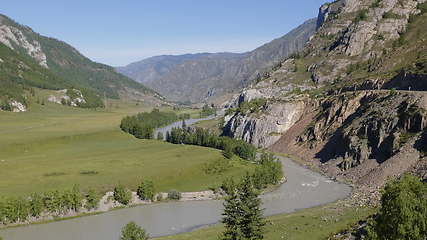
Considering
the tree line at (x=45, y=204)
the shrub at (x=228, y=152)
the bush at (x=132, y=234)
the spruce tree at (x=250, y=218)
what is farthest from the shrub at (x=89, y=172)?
the spruce tree at (x=250, y=218)

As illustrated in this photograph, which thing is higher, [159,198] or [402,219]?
[402,219]

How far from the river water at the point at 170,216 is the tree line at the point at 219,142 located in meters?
27.7

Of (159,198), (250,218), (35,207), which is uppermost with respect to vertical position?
(250,218)

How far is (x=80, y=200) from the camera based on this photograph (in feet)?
329

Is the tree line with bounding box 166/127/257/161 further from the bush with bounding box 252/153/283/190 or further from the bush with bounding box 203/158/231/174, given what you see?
the bush with bounding box 252/153/283/190

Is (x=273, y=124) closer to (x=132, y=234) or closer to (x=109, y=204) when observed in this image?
(x=109, y=204)

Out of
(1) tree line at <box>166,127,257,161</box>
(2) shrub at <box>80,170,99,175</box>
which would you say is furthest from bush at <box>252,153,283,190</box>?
(2) shrub at <box>80,170,99,175</box>

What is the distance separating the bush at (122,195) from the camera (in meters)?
105

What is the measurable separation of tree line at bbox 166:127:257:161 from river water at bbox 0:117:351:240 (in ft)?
90.8

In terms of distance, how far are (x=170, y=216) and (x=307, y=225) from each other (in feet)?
104

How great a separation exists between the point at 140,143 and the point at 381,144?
10093 centimetres

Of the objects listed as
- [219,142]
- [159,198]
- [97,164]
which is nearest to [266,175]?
[159,198]

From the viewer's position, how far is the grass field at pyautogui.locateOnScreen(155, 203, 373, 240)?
2992 inches

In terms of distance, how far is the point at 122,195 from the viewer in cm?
10512
